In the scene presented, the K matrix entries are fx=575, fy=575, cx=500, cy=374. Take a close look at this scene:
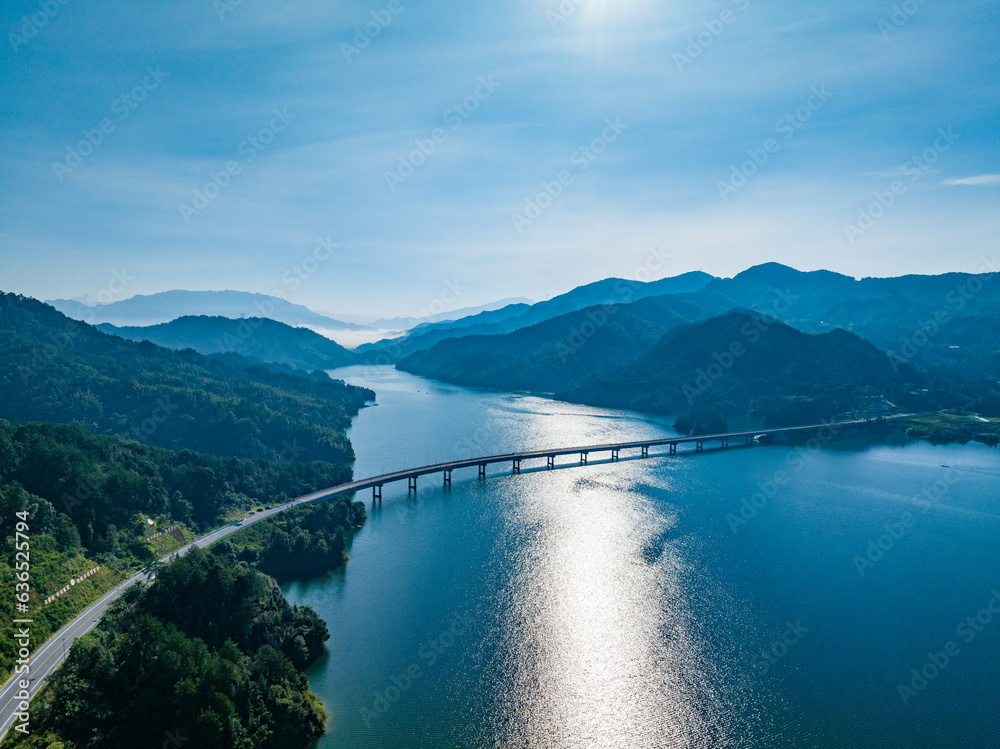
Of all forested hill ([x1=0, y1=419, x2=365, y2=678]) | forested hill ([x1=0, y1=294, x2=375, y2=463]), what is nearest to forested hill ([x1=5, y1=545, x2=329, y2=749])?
forested hill ([x1=0, y1=419, x2=365, y2=678])

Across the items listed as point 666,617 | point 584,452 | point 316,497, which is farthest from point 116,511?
point 584,452

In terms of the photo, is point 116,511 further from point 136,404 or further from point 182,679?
point 136,404

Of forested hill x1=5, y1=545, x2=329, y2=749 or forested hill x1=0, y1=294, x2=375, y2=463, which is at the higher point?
forested hill x1=0, y1=294, x2=375, y2=463

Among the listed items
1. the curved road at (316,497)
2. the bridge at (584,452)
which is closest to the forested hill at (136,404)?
the bridge at (584,452)

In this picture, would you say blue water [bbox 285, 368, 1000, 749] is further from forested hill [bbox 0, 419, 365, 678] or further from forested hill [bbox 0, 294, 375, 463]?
forested hill [bbox 0, 294, 375, 463]

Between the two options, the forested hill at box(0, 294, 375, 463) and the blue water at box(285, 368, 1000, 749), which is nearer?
the blue water at box(285, 368, 1000, 749)

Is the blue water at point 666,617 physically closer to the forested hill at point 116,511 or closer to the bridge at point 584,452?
the bridge at point 584,452

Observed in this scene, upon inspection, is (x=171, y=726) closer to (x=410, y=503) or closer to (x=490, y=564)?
(x=490, y=564)
